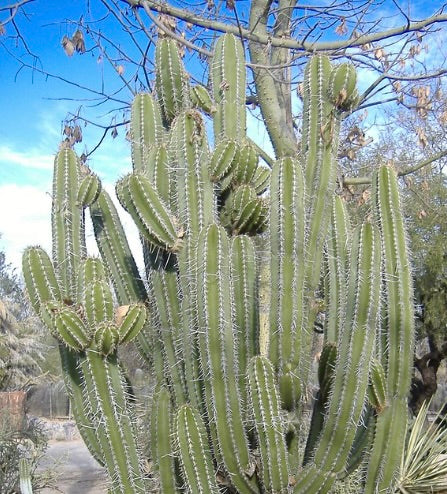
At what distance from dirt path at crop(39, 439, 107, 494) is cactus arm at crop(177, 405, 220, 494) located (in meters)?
4.88

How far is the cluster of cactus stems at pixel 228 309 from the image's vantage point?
11.3ft

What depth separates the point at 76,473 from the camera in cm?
1283

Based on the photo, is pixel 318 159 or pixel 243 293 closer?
pixel 243 293

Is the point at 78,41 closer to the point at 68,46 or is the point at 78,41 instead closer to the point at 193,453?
the point at 68,46

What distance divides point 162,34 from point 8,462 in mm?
5397

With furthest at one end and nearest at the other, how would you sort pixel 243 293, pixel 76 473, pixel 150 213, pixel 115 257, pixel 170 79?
pixel 76 473
pixel 170 79
pixel 115 257
pixel 243 293
pixel 150 213

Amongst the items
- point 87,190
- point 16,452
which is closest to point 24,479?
point 16,452

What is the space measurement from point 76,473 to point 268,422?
35.0 feet

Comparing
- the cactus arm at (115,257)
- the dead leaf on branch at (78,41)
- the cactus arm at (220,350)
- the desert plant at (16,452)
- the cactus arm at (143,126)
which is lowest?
the desert plant at (16,452)

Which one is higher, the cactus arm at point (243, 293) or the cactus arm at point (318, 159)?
the cactus arm at point (318, 159)

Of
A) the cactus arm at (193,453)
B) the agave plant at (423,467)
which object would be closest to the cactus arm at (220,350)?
the cactus arm at (193,453)

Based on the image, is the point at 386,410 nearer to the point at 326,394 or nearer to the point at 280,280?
the point at 326,394

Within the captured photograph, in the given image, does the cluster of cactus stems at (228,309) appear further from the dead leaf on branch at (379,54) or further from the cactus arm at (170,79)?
the dead leaf on branch at (379,54)

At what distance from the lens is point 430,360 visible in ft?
46.4
